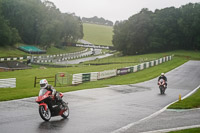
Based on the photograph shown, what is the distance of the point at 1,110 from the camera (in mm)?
15539

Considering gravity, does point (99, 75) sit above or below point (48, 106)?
below

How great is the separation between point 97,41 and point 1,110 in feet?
581

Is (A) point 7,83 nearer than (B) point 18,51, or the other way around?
(A) point 7,83

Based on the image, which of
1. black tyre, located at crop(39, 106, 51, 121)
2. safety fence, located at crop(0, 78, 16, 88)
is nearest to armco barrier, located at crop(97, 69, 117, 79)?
safety fence, located at crop(0, 78, 16, 88)

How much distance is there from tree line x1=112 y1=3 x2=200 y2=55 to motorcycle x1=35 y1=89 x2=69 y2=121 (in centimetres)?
8885

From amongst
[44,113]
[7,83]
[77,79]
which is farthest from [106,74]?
[44,113]

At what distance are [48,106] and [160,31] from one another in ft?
306

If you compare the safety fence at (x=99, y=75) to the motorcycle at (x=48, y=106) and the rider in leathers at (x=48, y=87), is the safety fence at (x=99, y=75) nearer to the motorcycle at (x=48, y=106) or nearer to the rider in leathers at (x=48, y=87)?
the rider in leathers at (x=48, y=87)

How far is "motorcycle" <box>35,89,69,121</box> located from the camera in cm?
1357

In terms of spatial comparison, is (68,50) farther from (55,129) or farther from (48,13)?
(55,129)

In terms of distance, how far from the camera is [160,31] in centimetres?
10344

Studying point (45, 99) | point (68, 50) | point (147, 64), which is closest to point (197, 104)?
point (45, 99)

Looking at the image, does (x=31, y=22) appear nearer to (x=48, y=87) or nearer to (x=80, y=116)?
(x=80, y=116)

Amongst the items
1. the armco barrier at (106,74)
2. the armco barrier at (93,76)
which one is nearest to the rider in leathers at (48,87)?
the armco barrier at (93,76)
